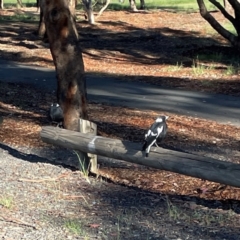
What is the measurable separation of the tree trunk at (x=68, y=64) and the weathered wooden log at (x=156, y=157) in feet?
6.68

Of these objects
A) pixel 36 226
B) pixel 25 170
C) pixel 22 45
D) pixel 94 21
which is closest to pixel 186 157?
pixel 36 226

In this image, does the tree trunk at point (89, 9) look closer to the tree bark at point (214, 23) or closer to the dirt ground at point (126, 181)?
the dirt ground at point (126, 181)

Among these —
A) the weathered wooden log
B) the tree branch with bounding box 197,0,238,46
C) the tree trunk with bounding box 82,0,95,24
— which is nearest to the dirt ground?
the weathered wooden log

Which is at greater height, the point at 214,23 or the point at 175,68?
the point at 214,23

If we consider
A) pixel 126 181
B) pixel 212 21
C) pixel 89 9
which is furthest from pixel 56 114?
pixel 89 9

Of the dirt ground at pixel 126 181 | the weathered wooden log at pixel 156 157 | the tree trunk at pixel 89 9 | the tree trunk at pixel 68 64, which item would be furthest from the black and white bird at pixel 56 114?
the tree trunk at pixel 89 9

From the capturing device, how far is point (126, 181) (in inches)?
342

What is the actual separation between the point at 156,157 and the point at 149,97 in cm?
908

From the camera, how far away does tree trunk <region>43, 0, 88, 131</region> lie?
1062 cm

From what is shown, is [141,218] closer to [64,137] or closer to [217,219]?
[217,219]

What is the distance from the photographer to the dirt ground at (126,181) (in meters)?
6.40

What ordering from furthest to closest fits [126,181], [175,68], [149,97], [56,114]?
1. [175,68]
2. [149,97]
3. [56,114]
4. [126,181]

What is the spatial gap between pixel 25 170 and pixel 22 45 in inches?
804

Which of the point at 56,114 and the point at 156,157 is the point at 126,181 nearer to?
the point at 156,157
